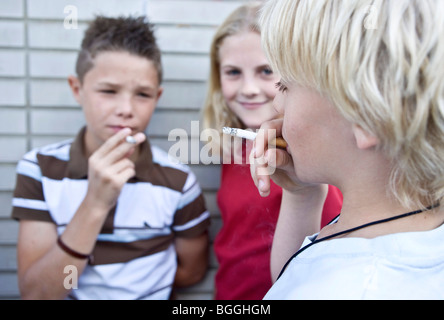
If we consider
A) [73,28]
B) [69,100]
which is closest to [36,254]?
[69,100]

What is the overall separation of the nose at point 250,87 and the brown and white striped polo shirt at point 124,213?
1.59ft

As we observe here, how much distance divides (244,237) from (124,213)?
20.9 inches

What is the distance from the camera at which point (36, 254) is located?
1.56m

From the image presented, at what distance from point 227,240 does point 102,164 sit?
0.65m

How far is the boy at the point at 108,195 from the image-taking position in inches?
58.2

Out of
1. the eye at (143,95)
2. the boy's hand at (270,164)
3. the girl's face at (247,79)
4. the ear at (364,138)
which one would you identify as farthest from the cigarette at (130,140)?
the ear at (364,138)

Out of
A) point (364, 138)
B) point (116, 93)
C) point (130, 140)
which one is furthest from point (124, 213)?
point (364, 138)

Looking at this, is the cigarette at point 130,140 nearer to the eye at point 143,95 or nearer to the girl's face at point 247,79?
the eye at point 143,95

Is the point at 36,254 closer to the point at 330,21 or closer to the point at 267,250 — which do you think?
the point at 267,250

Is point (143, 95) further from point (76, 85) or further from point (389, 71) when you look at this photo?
point (389, 71)

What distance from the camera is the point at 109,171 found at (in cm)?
147

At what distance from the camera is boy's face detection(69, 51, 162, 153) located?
1.60m

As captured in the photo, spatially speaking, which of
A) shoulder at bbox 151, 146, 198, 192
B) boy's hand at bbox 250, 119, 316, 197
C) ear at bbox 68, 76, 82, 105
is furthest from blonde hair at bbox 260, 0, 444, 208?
ear at bbox 68, 76, 82, 105

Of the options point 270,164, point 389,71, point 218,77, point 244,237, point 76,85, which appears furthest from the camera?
point 218,77
